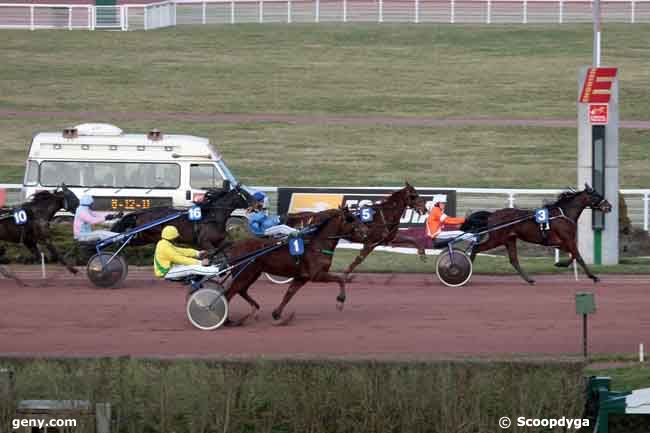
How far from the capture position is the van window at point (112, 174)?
2325cm

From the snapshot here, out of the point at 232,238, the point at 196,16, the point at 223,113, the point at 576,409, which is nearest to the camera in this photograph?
the point at 576,409

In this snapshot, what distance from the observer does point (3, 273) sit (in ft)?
62.6

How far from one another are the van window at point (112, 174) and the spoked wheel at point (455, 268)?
607 centimetres

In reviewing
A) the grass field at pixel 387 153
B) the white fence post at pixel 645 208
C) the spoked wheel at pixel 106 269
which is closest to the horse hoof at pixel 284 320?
the spoked wheel at pixel 106 269

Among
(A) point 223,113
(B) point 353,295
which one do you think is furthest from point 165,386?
(A) point 223,113

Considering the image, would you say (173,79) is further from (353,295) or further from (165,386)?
(165,386)

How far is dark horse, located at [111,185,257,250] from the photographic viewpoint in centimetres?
1883

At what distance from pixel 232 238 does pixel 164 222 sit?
6.52 ft

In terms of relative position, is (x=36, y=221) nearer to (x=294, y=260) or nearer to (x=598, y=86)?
(x=294, y=260)

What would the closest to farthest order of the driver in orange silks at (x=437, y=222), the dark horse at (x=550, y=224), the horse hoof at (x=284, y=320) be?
1. the horse hoof at (x=284, y=320)
2. the dark horse at (x=550, y=224)
3. the driver in orange silks at (x=437, y=222)

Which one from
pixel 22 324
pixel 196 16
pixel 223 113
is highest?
pixel 196 16

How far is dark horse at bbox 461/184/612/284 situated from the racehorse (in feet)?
11.7

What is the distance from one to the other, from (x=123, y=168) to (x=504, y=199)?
679 centimetres

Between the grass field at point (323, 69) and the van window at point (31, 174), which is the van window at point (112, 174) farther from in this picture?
the grass field at point (323, 69)
